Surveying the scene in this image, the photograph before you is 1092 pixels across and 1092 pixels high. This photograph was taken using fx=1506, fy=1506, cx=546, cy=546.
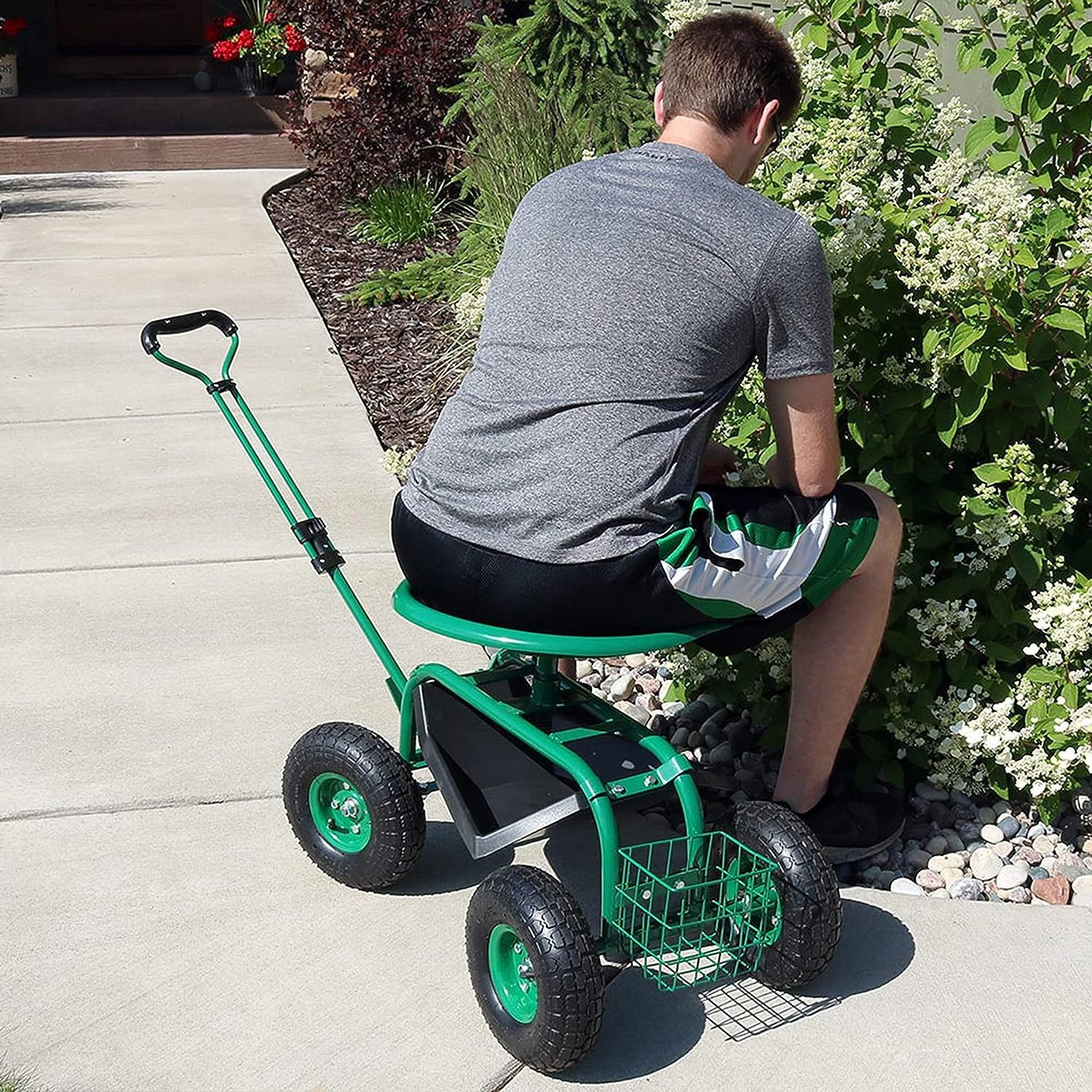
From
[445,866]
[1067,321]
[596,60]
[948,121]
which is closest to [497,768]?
[445,866]

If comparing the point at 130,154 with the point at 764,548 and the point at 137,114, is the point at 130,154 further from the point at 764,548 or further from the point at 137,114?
the point at 764,548

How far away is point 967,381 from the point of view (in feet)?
9.93

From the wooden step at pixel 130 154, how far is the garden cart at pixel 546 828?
921 cm

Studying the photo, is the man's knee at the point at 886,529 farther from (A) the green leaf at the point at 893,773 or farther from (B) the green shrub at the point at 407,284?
(B) the green shrub at the point at 407,284

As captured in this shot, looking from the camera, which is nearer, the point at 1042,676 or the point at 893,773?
the point at 1042,676

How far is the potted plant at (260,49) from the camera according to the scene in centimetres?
1247

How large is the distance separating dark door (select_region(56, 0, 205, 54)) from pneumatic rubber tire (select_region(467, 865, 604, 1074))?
1369cm

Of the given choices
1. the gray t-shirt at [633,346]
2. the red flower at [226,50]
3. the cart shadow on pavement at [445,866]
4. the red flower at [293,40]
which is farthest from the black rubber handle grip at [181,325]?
the red flower at [226,50]

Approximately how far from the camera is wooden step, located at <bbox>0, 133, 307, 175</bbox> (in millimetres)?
11500

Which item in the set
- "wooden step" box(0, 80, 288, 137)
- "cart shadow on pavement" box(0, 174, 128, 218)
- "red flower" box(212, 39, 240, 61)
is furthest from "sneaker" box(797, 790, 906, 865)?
"red flower" box(212, 39, 240, 61)

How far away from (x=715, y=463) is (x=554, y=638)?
2.06ft

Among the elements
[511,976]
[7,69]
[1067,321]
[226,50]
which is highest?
[1067,321]

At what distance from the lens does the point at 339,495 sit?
203 inches

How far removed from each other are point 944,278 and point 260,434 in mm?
1456
